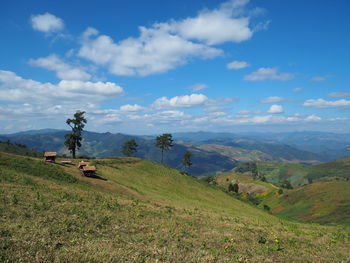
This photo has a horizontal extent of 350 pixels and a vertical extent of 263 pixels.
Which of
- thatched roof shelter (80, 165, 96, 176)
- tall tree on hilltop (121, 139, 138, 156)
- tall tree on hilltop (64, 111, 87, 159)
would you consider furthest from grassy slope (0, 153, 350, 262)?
tall tree on hilltop (121, 139, 138, 156)

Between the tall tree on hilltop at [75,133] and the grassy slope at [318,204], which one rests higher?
the tall tree on hilltop at [75,133]

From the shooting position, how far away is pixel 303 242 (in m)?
22.2

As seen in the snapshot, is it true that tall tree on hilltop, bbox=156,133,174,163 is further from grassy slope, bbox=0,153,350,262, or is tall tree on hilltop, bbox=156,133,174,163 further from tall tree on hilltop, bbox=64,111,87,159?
grassy slope, bbox=0,153,350,262

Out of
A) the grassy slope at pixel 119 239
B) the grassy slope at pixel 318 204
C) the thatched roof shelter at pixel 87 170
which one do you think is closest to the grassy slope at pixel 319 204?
the grassy slope at pixel 318 204

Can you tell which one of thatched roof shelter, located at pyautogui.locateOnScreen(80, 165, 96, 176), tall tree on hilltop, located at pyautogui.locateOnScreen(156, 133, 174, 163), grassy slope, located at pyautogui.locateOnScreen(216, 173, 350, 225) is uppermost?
tall tree on hilltop, located at pyautogui.locateOnScreen(156, 133, 174, 163)

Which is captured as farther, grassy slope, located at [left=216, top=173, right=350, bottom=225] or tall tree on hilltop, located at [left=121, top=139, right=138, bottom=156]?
tall tree on hilltop, located at [left=121, top=139, right=138, bottom=156]

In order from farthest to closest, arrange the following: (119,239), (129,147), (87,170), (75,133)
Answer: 1. (129,147)
2. (75,133)
3. (87,170)
4. (119,239)

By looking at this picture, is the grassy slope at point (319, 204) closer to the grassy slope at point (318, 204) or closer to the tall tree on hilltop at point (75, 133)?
the grassy slope at point (318, 204)

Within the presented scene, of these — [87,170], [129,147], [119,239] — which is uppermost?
[119,239]

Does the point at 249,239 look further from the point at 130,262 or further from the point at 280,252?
→ the point at 130,262

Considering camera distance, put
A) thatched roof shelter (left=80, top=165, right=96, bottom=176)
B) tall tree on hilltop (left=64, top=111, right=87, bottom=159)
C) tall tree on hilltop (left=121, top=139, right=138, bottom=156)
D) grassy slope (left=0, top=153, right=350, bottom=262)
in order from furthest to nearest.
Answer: tall tree on hilltop (left=121, top=139, right=138, bottom=156) → tall tree on hilltop (left=64, top=111, right=87, bottom=159) → thatched roof shelter (left=80, top=165, right=96, bottom=176) → grassy slope (left=0, top=153, right=350, bottom=262)

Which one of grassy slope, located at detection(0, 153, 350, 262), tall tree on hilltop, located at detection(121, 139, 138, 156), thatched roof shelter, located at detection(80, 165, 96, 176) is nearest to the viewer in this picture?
grassy slope, located at detection(0, 153, 350, 262)

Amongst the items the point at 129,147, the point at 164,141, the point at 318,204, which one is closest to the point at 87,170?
the point at 164,141

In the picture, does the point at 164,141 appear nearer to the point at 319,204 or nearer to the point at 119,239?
the point at 319,204
